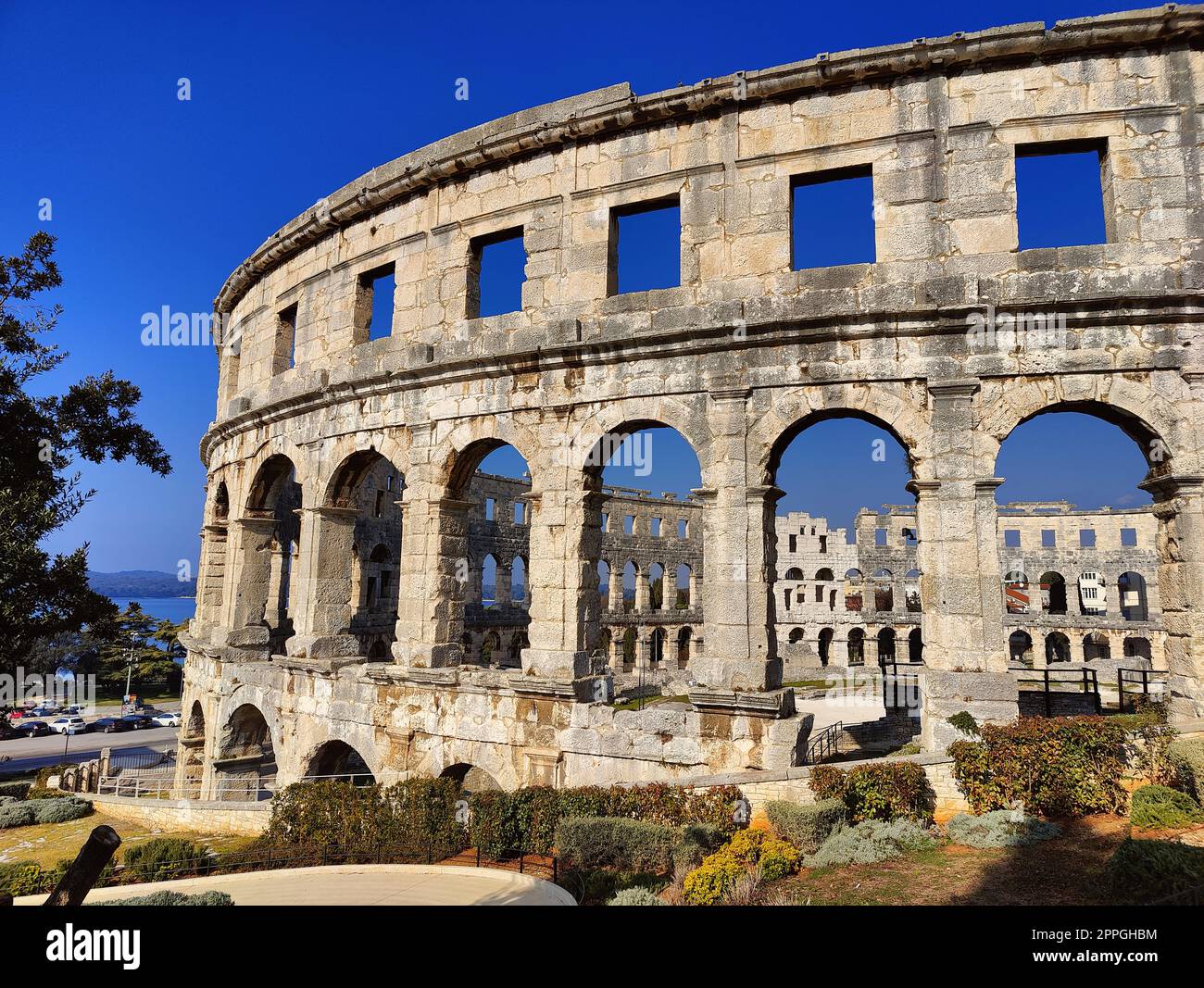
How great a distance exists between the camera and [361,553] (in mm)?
28406

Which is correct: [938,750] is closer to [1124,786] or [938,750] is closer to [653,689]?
[1124,786]

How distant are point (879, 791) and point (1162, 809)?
2791 mm

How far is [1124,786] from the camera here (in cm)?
862

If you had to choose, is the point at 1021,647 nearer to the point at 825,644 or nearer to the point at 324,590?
the point at 825,644

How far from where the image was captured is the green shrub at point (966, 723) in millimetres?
9336

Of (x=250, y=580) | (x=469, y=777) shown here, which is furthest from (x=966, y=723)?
(x=250, y=580)

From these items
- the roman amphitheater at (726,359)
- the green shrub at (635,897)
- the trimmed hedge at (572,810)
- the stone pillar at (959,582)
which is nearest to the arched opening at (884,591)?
the roman amphitheater at (726,359)

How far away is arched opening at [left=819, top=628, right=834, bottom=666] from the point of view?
4247 centimetres

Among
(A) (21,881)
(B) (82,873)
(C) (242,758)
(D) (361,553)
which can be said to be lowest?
(A) (21,881)

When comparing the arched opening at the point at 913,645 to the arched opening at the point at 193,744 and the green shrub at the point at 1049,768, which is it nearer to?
the green shrub at the point at 1049,768

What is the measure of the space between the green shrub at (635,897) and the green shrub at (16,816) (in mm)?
15229

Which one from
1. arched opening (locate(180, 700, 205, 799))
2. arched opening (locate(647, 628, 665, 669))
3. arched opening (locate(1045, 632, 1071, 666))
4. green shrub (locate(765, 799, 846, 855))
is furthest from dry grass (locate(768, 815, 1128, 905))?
arched opening (locate(1045, 632, 1071, 666))

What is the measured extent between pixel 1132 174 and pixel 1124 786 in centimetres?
829
